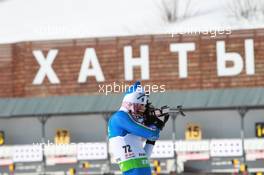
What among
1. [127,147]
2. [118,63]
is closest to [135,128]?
[127,147]

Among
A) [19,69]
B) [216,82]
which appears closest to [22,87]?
[19,69]

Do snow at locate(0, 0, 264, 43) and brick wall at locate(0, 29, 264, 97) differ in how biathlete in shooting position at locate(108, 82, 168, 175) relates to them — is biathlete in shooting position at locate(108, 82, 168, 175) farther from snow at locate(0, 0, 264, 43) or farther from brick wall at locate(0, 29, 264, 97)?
snow at locate(0, 0, 264, 43)

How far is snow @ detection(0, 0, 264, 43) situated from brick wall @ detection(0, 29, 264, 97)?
3.71 meters

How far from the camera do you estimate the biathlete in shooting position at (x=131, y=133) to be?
10.8 m

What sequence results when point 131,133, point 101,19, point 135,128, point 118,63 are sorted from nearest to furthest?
point 135,128, point 131,133, point 118,63, point 101,19

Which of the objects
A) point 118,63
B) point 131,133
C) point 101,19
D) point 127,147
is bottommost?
point 127,147

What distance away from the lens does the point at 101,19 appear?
125 ft

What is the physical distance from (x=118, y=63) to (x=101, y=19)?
28.3 feet

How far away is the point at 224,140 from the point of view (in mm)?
28188

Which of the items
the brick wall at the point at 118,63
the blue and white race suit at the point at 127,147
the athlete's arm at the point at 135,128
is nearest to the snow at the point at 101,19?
the brick wall at the point at 118,63

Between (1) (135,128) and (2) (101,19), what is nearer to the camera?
(1) (135,128)

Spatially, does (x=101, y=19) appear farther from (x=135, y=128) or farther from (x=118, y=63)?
(x=135, y=128)

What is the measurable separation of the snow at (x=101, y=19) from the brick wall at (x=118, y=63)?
3.71 m

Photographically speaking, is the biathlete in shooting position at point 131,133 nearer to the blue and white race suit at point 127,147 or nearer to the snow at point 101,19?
the blue and white race suit at point 127,147
